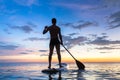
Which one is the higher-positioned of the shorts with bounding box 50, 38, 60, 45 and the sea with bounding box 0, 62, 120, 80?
the shorts with bounding box 50, 38, 60, 45

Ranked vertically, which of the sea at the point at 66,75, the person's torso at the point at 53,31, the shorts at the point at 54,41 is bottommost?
the sea at the point at 66,75

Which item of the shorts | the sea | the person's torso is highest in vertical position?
the person's torso

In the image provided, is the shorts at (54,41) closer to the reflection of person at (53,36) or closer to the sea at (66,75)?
the reflection of person at (53,36)

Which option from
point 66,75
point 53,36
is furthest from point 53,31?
point 66,75

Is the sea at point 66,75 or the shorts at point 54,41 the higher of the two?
the shorts at point 54,41

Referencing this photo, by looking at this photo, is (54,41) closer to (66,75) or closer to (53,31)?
(53,31)

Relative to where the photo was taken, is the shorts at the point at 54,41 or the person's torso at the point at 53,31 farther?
the person's torso at the point at 53,31

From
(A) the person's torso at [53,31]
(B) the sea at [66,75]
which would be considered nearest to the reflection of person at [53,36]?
(A) the person's torso at [53,31]

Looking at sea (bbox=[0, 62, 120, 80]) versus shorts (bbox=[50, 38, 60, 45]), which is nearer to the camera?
sea (bbox=[0, 62, 120, 80])

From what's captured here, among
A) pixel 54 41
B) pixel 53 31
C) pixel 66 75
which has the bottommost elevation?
pixel 66 75

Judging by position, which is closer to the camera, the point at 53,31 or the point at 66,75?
the point at 66,75

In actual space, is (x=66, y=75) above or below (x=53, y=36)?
below

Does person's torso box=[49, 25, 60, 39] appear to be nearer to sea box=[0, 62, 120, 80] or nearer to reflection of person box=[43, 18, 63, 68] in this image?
reflection of person box=[43, 18, 63, 68]

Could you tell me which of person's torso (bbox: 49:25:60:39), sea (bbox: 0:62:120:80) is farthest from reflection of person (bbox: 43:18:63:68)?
sea (bbox: 0:62:120:80)
